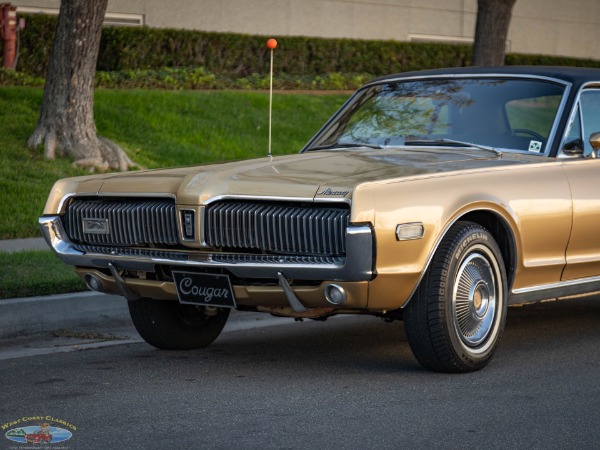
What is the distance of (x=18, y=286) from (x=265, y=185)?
10.2 feet

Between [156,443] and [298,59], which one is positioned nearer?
[156,443]

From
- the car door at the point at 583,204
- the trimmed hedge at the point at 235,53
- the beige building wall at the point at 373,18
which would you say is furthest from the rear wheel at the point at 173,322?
the beige building wall at the point at 373,18

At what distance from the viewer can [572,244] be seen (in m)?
6.87

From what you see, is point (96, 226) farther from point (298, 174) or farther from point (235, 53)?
point (235, 53)

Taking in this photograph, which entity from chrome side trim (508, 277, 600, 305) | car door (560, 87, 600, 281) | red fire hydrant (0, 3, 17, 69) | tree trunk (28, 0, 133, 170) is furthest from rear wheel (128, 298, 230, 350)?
red fire hydrant (0, 3, 17, 69)

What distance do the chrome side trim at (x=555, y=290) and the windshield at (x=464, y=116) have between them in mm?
817

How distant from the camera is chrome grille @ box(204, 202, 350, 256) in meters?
5.71

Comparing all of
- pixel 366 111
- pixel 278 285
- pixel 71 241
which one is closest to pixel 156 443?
pixel 278 285

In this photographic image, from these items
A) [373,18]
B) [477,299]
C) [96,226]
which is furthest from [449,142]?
[373,18]

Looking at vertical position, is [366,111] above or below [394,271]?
above

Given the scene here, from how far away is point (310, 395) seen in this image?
580cm

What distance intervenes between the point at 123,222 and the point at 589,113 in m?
3.02

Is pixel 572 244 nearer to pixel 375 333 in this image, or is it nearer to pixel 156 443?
pixel 375 333

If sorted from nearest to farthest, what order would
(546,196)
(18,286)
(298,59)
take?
1. (546,196)
2. (18,286)
3. (298,59)
